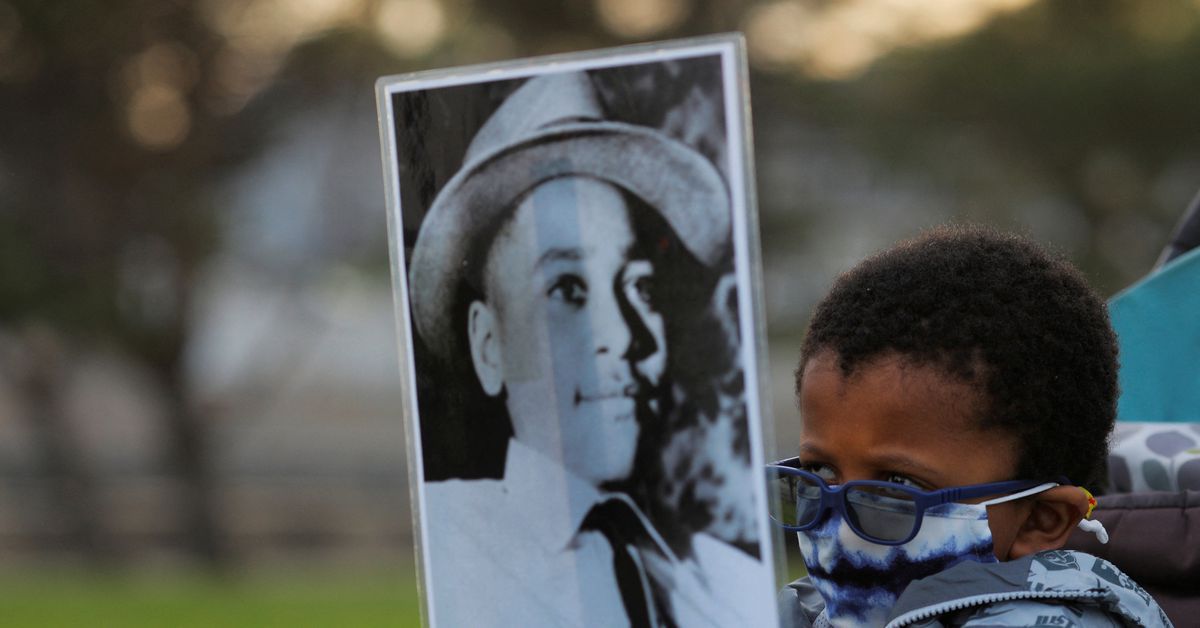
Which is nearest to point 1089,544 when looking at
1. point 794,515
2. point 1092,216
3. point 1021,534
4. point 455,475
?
point 1021,534

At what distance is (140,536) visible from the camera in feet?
28.6

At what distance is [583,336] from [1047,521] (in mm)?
586

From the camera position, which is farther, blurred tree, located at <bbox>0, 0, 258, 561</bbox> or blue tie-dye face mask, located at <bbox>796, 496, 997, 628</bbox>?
blurred tree, located at <bbox>0, 0, 258, 561</bbox>

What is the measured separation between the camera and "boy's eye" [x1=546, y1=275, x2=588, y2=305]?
976mm

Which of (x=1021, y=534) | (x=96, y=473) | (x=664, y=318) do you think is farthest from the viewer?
(x=96, y=473)

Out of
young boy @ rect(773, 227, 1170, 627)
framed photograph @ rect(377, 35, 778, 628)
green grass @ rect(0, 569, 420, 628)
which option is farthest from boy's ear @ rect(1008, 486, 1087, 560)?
green grass @ rect(0, 569, 420, 628)

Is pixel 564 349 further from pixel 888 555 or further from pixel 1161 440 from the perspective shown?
pixel 1161 440

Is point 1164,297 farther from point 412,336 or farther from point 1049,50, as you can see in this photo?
point 1049,50

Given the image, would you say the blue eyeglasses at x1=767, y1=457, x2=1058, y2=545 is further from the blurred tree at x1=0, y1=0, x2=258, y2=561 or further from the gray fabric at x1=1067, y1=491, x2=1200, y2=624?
the blurred tree at x1=0, y1=0, x2=258, y2=561

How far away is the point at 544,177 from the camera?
3.25ft

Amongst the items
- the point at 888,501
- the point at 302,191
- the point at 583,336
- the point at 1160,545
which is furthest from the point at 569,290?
the point at 302,191

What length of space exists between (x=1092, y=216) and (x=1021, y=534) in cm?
538

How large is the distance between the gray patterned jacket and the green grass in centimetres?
399

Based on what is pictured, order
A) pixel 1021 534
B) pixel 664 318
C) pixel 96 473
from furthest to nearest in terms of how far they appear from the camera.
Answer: pixel 96 473
pixel 1021 534
pixel 664 318
